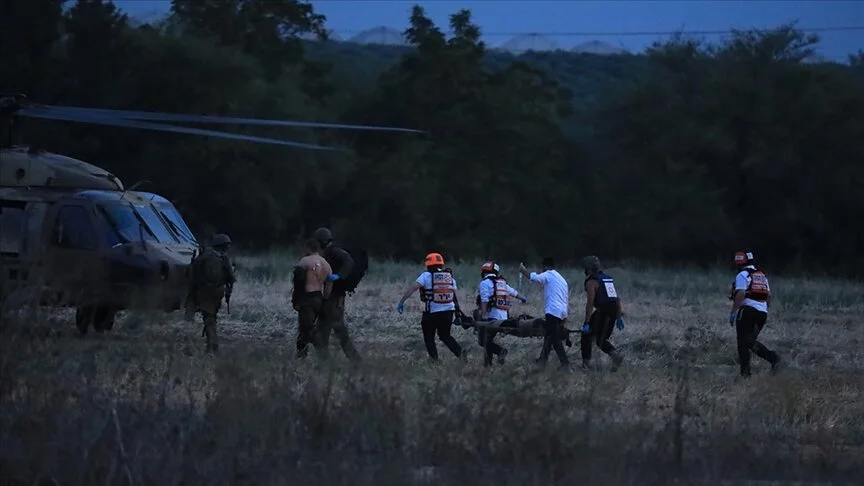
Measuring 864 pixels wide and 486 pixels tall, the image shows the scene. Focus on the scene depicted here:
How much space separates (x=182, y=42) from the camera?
155 ft

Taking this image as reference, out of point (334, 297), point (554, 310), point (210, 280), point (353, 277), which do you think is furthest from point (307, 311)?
point (554, 310)

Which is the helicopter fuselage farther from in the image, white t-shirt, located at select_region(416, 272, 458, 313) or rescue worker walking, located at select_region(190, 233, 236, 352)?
white t-shirt, located at select_region(416, 272, 458, 313)

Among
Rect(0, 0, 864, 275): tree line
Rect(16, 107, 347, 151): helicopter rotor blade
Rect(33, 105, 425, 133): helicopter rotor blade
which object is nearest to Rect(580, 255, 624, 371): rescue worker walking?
Rect(33, 105, 425, 133): helicopter rotor blade

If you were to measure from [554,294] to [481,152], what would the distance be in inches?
1448

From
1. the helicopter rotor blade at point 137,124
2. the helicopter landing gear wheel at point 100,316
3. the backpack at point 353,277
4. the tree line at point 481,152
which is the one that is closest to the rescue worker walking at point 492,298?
the backpack at point 353,277

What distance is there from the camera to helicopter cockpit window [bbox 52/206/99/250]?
52.9 ft

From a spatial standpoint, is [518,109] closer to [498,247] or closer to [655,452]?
[498,247]

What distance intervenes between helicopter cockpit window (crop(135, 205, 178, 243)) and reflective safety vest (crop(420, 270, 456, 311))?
4071mm

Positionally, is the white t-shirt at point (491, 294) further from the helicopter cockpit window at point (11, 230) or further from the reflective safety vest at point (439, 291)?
the helicopter cockpit window at point (11, 230)

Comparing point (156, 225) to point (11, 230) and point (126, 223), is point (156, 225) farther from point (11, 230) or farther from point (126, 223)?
point (11, 230)

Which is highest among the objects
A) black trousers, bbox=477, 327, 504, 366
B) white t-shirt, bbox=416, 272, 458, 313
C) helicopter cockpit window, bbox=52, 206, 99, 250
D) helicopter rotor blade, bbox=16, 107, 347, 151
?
helicopter rotor blade, bbox=16, 107, 347, 151

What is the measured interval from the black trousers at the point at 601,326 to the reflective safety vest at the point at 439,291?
175cm

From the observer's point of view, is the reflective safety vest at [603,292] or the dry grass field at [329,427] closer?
the dry grass field at [329,427]

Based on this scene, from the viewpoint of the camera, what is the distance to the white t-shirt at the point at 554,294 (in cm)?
1488
